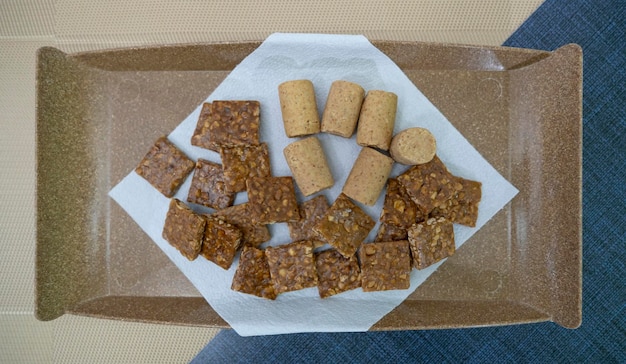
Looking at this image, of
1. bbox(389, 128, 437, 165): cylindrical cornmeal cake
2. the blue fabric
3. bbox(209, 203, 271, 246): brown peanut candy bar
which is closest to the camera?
bbox(389, 128, 437, 165): cylindrical cornmeal cake

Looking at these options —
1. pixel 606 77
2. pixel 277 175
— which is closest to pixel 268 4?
pixel 277 175

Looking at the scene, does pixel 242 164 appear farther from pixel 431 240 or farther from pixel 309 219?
pixel 431 240

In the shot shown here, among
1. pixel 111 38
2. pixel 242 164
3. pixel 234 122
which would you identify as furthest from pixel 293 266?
pixel 111 38

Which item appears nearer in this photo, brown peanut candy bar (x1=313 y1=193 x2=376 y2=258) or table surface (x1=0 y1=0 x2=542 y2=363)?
brown peanut candy bar (x1=313 y1=193 x2=376 y2=258)

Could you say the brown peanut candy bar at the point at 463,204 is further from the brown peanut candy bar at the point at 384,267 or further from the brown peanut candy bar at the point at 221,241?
the brown peanut candy bar at the point at 221,241

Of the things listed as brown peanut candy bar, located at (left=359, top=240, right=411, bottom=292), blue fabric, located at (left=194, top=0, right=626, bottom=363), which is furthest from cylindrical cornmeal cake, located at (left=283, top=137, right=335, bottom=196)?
blue fabric, located at (left=194, top=0, right=626, bottom=363)

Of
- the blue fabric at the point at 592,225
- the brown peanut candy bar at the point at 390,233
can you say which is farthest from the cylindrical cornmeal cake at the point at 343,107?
the blue fabric at the point at 592,225

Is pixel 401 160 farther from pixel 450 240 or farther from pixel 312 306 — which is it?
pixel 312 306

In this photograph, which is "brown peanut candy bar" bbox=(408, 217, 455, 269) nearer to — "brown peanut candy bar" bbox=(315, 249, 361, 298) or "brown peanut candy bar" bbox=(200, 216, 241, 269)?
"brown peanut candy bar" bbox=(315, 249, 361, 298)
